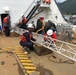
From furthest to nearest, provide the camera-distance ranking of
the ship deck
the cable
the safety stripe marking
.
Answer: the cable, the ship deck, the safety stripe marking

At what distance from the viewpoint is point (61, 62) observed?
23.5ft

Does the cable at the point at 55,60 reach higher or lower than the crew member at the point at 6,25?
lower

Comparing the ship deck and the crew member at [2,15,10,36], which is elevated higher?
the crew member at [2,15,10,36]

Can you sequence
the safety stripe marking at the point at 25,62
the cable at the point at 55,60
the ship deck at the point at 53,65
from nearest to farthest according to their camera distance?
the safety stripe marking at the point at 25,62, the ship deck at the point at 53,65, the cable at the point at 55,60

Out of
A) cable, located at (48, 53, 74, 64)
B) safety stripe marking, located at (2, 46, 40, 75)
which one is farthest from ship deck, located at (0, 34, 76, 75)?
safety stripe marking, located at (2, 46, 40, 75)

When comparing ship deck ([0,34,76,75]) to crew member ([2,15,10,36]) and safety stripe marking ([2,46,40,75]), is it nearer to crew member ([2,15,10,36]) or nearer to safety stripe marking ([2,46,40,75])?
safety stripe marking ([2,46,40,75])

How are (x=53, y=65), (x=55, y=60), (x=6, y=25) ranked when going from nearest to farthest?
(x=53, y=65)
(x=55, y=60)
(x=6, y=25)

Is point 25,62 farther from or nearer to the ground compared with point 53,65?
farther from the ground

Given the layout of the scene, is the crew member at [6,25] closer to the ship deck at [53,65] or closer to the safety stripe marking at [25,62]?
the safety stripe marking at [25,62]

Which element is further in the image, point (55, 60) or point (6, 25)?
point (6, 25)

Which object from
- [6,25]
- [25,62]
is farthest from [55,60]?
[6,25]

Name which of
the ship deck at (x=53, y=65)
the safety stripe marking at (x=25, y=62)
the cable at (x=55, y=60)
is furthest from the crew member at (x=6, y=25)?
the cable at (x=55, y=60)

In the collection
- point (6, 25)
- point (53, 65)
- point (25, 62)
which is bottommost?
point (53, 65)

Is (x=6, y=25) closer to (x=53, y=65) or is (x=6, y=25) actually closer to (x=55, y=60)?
(x=55, y=60)
